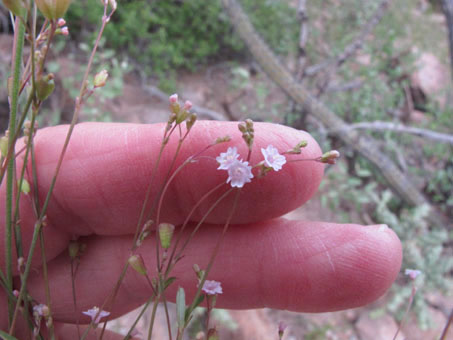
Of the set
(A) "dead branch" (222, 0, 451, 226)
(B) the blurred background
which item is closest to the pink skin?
(B) the blurred background

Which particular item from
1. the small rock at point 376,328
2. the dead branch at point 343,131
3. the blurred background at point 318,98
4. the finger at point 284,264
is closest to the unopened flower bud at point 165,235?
the finger at point 284,264

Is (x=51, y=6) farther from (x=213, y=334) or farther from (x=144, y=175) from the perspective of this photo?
(x=213, y=334)

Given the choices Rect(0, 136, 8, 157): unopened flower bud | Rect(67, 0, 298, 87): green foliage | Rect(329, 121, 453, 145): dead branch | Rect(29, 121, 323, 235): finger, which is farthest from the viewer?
Rect(67, 0, 298, 87): green foliage

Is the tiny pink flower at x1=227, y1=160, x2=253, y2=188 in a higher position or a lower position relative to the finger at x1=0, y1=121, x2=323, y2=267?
higher

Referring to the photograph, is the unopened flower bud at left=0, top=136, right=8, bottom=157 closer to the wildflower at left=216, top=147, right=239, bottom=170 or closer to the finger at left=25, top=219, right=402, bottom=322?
the wildflower at left=216, top=147, right=239, bottom=170

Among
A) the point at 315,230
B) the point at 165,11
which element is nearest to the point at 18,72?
the point at 315,230

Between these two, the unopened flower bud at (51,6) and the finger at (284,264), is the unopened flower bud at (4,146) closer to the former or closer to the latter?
the unopened flower bud at (51,6)

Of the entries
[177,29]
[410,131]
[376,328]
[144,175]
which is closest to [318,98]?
[410,131]

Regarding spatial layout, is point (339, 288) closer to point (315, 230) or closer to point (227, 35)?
point (315, 230)
